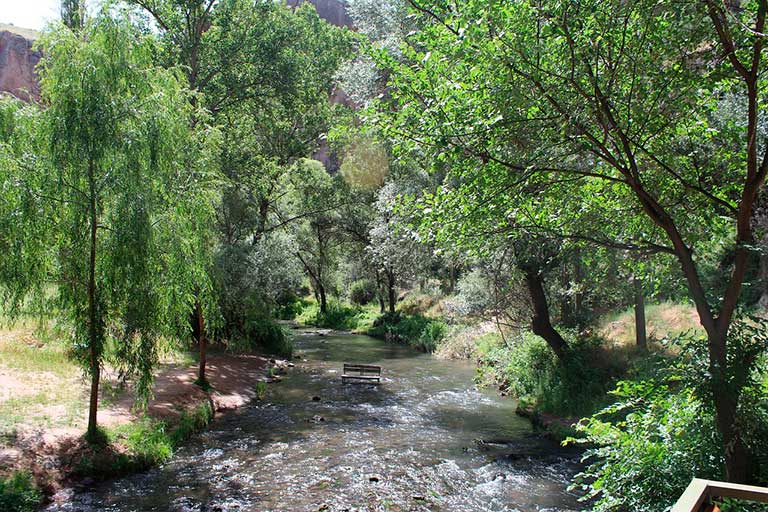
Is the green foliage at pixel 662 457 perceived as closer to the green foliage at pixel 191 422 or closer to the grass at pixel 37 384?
the green foliage at pixel 191 422

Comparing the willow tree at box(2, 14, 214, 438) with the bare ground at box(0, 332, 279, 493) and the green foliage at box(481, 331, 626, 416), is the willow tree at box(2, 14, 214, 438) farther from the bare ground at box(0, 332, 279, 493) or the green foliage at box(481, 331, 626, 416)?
the green foliage at box(481, 331, 626, 416)

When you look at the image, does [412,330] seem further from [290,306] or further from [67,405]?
[67,405]

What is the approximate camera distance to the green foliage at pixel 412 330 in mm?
29453

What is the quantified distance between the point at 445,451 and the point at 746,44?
10.2 metres

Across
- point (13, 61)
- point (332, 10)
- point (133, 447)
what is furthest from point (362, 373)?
point (332, 10)

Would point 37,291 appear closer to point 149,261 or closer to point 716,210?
point 149,261

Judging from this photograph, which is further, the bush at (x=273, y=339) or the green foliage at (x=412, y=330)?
the green foliage at (x=412, y=330)

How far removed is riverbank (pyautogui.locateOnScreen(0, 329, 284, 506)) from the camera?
33.2 feet

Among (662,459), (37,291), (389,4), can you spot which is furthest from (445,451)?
(389,4)

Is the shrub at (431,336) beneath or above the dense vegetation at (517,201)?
beneath

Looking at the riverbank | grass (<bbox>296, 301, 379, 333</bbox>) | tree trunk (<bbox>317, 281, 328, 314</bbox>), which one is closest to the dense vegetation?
the riverbank

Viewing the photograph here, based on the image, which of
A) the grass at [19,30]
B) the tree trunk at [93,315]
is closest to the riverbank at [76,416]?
the tree trunk at [93,315]

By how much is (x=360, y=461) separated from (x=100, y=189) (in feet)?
25.6

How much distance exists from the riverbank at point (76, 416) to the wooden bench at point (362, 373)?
3484mm
